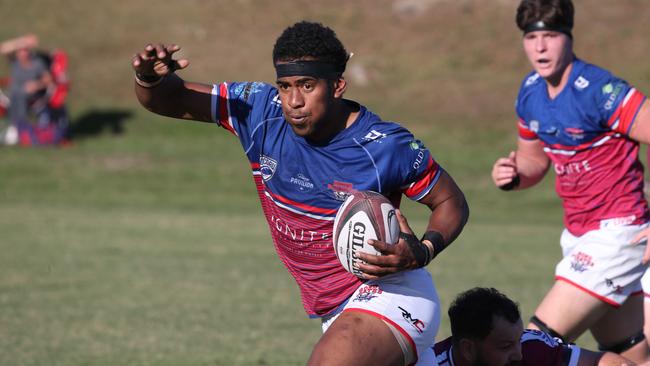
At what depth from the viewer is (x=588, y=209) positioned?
6402 mm

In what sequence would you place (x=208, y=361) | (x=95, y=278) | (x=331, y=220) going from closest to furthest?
(x=331, y=220)
(x=208, y=361)
(x=95, y=278)

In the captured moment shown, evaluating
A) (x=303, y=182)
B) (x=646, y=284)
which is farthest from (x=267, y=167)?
(x=646, y=284)

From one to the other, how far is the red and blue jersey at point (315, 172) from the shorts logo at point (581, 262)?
179 centimetres

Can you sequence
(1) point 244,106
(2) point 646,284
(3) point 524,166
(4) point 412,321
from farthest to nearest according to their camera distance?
(3) point 524,166 < (2) point 646,284 < (1) point 244,106 < (4) point 412,321

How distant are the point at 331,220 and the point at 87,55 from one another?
23402 millimetres

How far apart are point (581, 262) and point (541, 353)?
1112 mm

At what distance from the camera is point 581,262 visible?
628 cm

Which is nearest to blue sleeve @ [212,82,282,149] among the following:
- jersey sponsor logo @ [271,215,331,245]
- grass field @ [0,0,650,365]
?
jersey sponsor logo @ [271,215,331,245]

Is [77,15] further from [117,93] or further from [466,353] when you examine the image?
[466,353]

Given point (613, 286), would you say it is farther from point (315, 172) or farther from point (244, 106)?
point (244, 106)

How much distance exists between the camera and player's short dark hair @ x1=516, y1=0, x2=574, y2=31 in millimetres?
6316

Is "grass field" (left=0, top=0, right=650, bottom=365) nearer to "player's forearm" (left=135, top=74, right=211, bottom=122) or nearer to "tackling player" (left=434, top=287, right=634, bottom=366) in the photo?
"tackling player" (left=434, top=287, right=634, bottom=366)

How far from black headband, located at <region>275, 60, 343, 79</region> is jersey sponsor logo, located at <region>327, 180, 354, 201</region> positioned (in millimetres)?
482

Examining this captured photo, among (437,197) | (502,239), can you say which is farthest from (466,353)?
(502,239)
